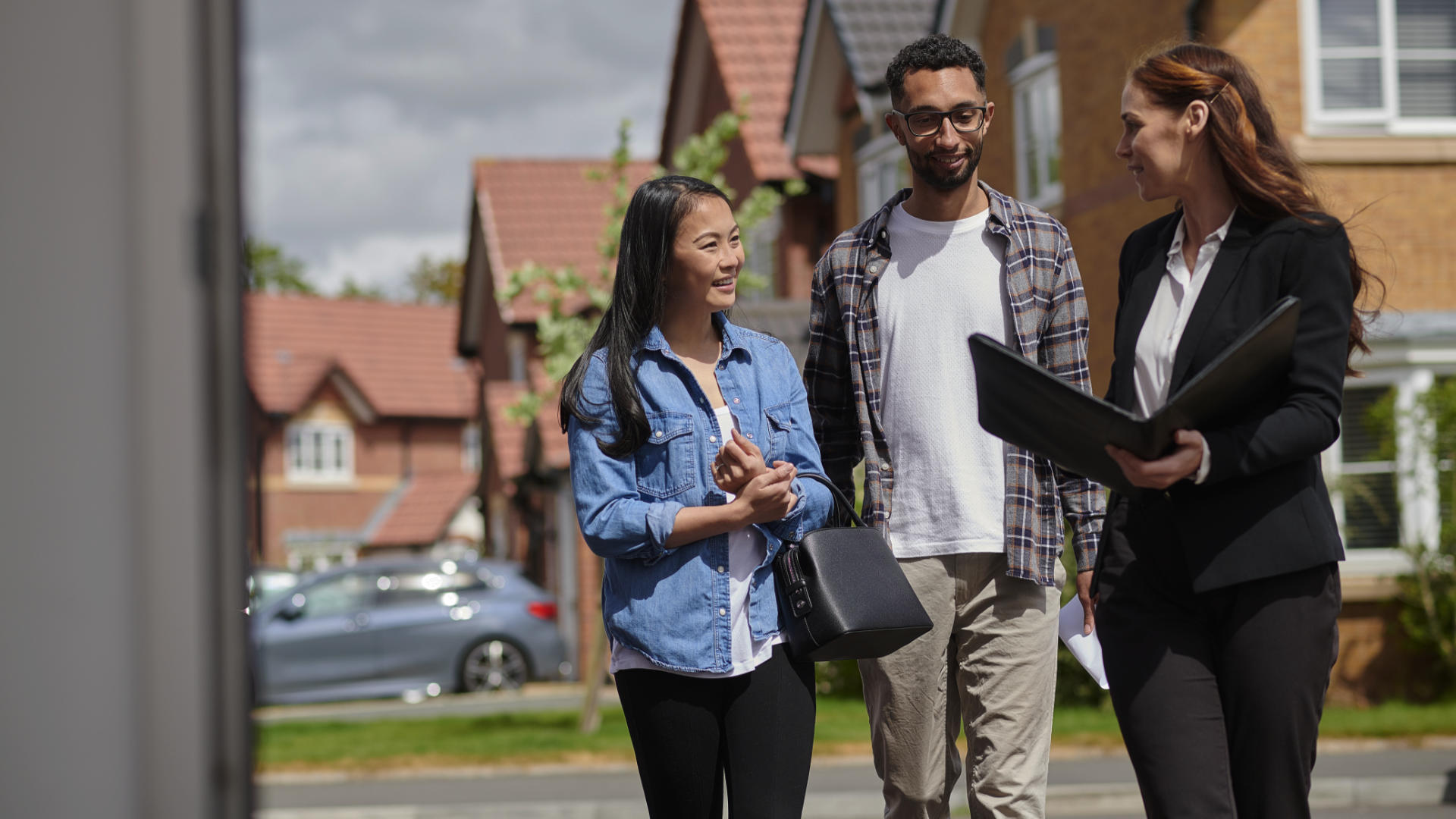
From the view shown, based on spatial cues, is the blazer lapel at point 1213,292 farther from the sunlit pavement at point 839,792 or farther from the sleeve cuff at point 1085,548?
the sunlit pavement at point 839,792

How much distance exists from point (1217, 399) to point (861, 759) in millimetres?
8333

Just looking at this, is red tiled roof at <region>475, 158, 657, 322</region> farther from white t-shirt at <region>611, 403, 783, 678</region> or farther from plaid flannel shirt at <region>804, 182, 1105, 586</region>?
white t-shirt at <region>611, 403, 783, 678</region>

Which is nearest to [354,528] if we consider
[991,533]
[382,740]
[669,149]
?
[669,149]

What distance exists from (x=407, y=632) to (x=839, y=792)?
11260 millimetres

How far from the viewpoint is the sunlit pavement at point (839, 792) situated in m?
8.80

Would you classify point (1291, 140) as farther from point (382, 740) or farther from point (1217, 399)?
point (1217, 399)

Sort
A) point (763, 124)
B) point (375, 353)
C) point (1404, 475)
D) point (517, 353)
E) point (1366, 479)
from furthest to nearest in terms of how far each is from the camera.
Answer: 1. point (375, 353)
2. point (517, 353)
3. point (763, 124)
4. point (1366, 479)
5. point (1404, 475)

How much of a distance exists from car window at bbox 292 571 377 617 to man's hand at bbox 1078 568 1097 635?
16647 mm

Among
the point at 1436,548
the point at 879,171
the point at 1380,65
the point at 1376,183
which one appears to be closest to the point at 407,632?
the point at 879,171

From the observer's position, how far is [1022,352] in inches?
153

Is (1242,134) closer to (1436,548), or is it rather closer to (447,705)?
(1436,548)

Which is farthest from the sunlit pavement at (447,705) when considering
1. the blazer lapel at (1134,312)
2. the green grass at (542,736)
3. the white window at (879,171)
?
the blazer lapel at (1134,312)

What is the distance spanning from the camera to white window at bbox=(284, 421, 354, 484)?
5084cm

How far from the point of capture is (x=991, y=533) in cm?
387
